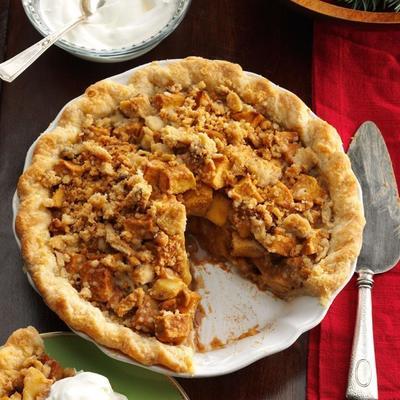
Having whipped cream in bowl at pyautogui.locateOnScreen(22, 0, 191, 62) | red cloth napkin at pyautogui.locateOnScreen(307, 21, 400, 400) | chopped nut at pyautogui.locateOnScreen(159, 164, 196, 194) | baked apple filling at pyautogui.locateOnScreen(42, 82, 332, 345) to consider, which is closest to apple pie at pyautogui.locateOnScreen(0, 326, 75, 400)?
baked apple filling at pyautogui.locateOnScreen(42, 82, 332, 345)

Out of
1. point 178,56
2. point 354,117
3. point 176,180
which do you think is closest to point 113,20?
point 178,56

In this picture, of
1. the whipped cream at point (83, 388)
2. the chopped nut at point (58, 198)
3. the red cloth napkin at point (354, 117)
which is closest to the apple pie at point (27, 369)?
the whipped cream at point (83, 388)

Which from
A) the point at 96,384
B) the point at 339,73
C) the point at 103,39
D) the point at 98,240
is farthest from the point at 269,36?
the point at 96,384

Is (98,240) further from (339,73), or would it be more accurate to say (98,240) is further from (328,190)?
(339,73)

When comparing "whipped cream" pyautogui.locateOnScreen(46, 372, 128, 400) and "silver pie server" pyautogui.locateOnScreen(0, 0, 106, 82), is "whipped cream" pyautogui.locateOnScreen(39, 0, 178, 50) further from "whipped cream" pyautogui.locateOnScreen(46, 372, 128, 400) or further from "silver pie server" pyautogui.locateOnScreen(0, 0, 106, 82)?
"whipped cream" pyautogui.locateOnScreen(46, 372, 128, 400)

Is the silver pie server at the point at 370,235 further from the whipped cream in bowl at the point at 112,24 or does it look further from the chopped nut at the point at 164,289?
the whipped cream in bowl at the point at 112,24
